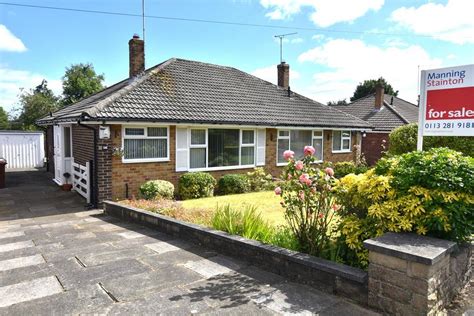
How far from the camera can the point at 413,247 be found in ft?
11.3

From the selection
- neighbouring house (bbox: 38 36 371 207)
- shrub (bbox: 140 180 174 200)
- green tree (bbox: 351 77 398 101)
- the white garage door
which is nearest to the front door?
neighbouring house (bbox: 38 36 371 207)

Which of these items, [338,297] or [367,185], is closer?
[338,297]

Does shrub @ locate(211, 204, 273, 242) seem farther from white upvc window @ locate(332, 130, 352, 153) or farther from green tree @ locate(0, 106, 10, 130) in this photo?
green tree @ locate(0, 106, 10, 130)

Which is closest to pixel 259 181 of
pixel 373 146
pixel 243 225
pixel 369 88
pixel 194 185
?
pixel 194 185

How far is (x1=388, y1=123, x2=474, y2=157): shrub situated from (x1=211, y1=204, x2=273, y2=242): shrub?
4.96 m

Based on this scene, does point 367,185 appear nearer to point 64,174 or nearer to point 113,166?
point 113,166

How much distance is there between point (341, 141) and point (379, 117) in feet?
25.7

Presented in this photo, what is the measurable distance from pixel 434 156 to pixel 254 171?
9.44 metres

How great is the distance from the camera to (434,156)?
4207mm

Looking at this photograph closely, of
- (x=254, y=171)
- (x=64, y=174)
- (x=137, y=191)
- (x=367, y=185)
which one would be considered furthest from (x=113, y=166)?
(x=367, y=185)

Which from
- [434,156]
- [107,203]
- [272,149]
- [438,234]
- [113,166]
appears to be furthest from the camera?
[272,149]

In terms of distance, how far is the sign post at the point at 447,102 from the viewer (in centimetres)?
504

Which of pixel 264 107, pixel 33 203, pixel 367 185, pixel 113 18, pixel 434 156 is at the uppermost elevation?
pixel 113 18

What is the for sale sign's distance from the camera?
5043mm
